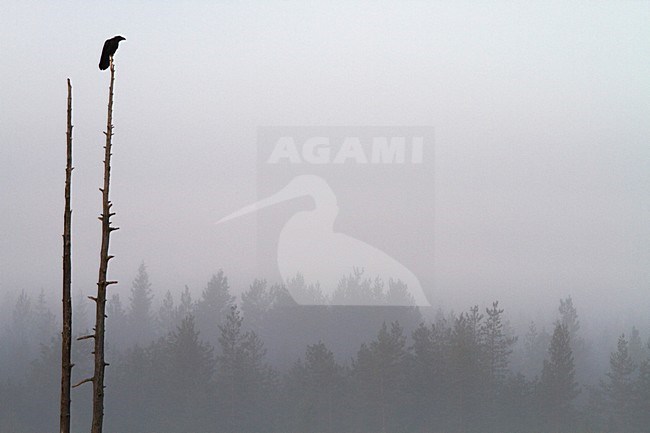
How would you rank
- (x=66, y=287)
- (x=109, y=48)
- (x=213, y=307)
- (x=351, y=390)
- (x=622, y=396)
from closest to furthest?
(x=66, y=287)
(x=109, y=48)
(x=351, y=390)
(x=622, y=396)
(x=213, y=307)

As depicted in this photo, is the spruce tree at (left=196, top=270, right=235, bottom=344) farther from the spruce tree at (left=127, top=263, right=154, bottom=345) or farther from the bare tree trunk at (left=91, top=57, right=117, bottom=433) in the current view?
the bare tree trunk at (left=91, top=57, right=117, bottom=433)

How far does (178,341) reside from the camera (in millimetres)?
60406

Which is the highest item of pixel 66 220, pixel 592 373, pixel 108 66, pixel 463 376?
pixel 108 66

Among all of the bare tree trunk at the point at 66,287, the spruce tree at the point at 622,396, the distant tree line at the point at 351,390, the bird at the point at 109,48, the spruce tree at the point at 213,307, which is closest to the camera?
the bare tree trunk at the point at 66,287

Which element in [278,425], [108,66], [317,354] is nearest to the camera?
[108,66]


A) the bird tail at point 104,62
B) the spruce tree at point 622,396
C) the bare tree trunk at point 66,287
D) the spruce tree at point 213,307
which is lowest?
the spruce tree at point 622,396

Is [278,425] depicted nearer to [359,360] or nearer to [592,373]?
[359,360]

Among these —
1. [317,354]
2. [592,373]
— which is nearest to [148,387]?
[317,354]

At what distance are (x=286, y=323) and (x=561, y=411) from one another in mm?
54627

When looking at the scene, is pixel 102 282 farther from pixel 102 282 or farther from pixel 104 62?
pixel 104 62

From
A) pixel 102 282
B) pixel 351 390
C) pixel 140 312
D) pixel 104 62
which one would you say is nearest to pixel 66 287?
pixel 102 282

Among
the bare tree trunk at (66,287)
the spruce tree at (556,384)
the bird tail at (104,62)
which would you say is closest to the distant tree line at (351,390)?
the spruce tree at (556,384)

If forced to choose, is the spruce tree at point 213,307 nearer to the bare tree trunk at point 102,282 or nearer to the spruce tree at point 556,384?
the spruce tree at point 556,384

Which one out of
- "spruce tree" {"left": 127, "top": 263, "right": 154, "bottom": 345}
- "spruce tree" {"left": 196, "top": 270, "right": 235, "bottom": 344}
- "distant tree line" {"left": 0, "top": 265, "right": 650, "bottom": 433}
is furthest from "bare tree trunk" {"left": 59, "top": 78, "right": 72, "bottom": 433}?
"spruce tree" {"left": 127, "top": 263, "right": 154, "bottom": 345}
